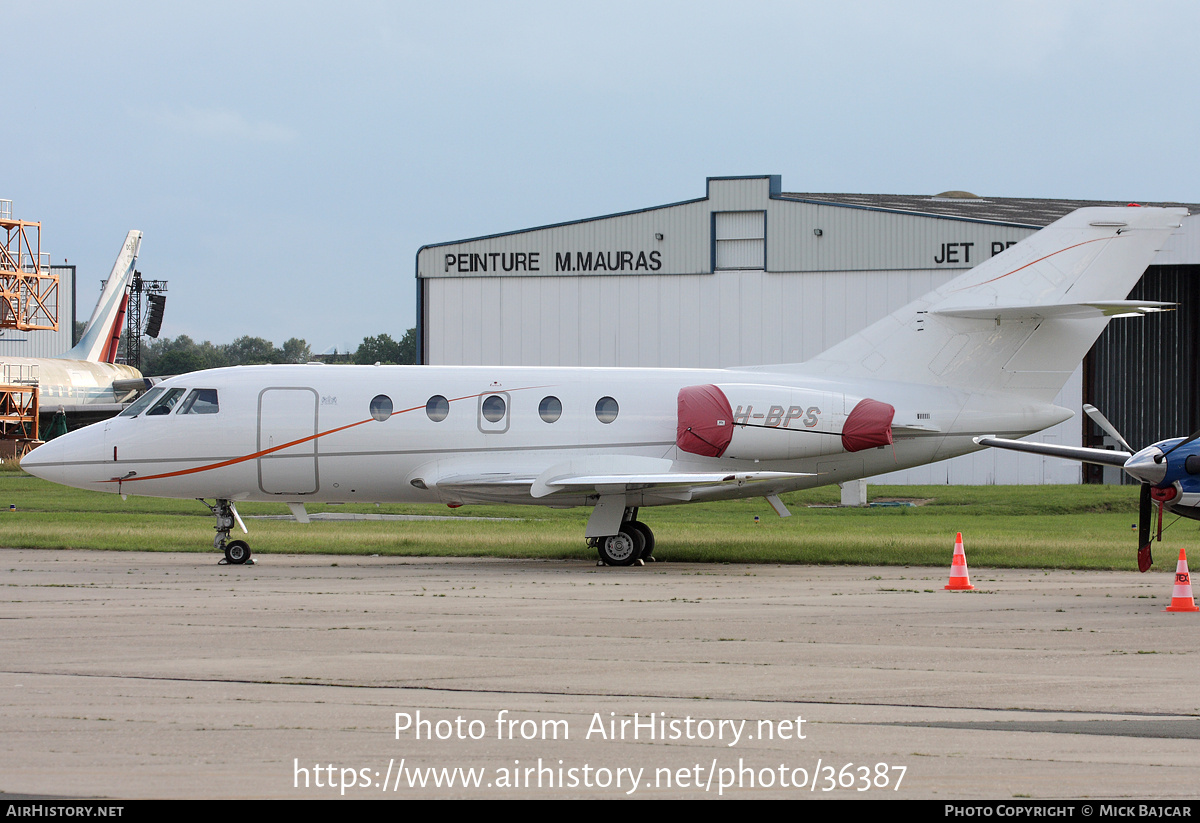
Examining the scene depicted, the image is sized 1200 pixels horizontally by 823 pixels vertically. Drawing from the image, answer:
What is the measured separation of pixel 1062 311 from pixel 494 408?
9.13 meters

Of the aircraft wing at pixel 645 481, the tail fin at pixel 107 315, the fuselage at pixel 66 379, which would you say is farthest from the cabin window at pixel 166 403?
the tail fin at pixel 107 315

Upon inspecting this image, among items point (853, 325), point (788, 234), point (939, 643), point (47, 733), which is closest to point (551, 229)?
point (788, 234)

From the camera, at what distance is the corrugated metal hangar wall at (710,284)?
40281 millimetres

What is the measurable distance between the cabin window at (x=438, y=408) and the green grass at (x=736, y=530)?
9.33 feet

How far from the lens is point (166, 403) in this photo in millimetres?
20125

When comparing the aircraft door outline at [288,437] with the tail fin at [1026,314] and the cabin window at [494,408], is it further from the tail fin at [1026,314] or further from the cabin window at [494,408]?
the tail fin at [1026,314]

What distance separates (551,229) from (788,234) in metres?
8.32

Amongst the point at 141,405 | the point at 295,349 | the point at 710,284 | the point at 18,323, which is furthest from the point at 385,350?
the point at 141,405

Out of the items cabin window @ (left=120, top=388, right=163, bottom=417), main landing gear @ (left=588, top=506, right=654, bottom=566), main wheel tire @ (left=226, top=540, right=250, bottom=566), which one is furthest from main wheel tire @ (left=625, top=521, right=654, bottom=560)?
cabin window @ (left=120, top=388, right=163, bottom=417)

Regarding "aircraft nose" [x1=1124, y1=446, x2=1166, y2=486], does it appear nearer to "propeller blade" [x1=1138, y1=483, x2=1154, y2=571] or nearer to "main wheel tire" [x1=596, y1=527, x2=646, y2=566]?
"propeller blade" [x1=1138, y1=483, x2=1154, y2=571]

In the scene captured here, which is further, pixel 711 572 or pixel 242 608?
pixel 711 572

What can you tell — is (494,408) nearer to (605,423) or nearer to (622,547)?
(605,423)

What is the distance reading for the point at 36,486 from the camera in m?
44.2
